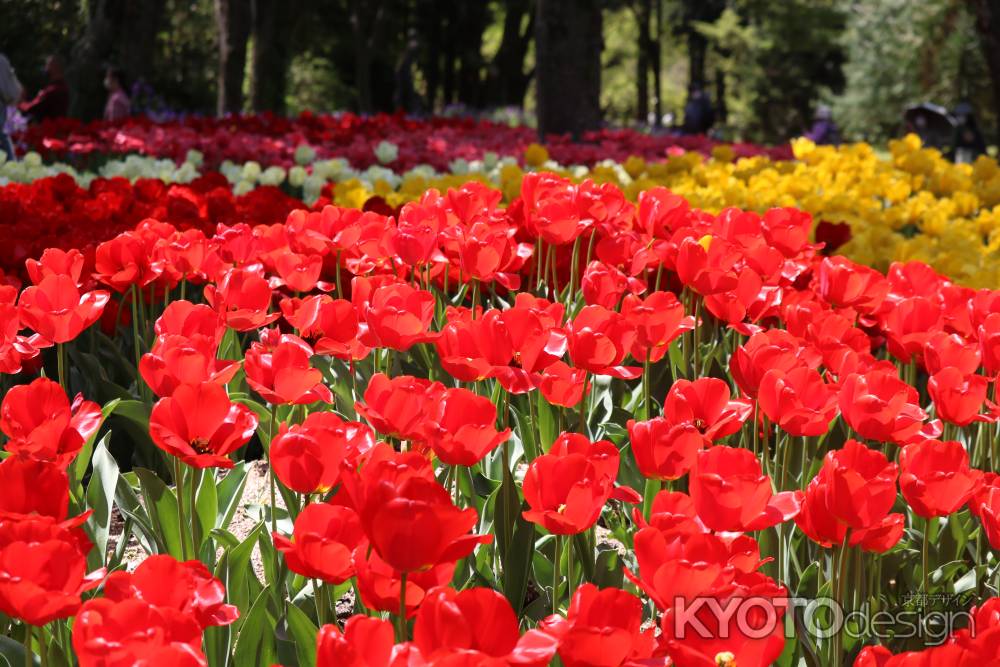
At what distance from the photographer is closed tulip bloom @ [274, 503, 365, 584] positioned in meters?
1.34

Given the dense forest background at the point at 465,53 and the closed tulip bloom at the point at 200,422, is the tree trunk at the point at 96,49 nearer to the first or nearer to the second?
the dense forest background at the point at 465,53

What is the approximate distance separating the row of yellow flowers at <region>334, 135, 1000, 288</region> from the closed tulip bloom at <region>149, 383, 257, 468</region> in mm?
2692

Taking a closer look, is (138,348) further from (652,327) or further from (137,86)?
(137,86)

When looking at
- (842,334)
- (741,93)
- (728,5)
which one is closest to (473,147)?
(842,334)

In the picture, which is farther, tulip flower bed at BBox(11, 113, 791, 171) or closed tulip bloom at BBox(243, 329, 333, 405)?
tulip flower bed at BBox(11, 113, 791, 171)

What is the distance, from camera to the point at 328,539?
1.34 m

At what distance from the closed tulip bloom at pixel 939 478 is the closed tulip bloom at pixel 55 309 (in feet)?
4.99

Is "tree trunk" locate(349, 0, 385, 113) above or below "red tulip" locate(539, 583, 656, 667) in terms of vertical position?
above

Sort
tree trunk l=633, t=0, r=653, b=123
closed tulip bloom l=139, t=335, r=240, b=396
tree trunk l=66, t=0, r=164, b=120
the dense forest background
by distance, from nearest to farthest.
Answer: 1. closed tulip bloom l=139, t=335, r=240, b=396
2. tree trunk l=66, t=0, r=164, b=120
3. the dense forest background
4. tree trunk l=633, t=0, r=653, b=123

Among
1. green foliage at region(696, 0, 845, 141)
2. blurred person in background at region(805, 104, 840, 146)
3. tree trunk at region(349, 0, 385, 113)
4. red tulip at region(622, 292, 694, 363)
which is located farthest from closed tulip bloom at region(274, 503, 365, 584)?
green foliage at region(696, 0, 845, 141)

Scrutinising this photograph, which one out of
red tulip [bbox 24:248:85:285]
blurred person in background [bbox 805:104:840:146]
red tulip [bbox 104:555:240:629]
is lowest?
blurred person in background [bbox 805:104:840:146]

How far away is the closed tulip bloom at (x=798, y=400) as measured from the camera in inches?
73.4

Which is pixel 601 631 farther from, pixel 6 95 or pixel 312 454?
pixel 6 95

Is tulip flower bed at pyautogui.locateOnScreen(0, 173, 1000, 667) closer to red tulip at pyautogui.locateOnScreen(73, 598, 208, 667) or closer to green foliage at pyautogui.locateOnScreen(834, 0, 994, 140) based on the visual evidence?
red tulip at pyautogui.locateOnScreen(73, 598, 208, 667)
